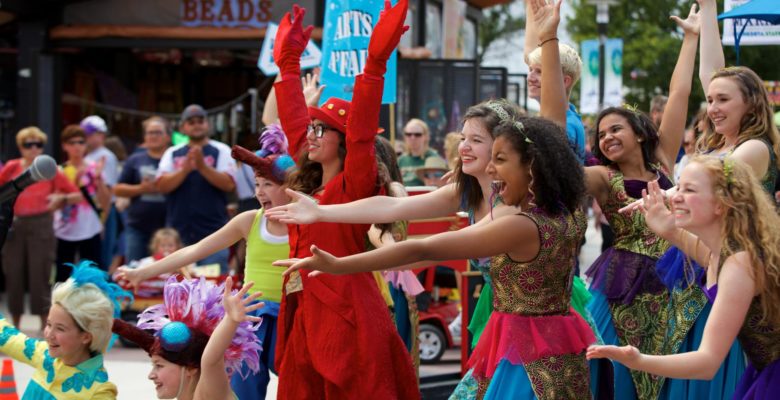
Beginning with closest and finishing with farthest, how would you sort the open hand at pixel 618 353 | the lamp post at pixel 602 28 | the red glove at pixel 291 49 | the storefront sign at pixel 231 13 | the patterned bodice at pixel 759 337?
the open hand at pixel 618 353 → the patterned bodice at pixel 759 337 → the red glove at pixel 291 49 → the storefront sign at pixel 231 13 → the lamp post at pixel 602 28

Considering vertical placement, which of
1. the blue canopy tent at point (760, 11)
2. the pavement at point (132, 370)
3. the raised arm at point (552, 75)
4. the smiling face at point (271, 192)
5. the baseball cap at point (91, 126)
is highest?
the blue canopy tent at point (760, 11)

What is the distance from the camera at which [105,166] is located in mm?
12117

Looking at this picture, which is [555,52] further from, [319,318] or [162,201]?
[162,201]

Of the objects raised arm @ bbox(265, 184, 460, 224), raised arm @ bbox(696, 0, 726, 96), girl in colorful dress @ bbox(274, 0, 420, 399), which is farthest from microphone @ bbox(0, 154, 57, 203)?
raised arm @ bbox(696, 0, 726, 96)

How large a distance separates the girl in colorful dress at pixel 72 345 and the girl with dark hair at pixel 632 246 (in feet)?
7.08

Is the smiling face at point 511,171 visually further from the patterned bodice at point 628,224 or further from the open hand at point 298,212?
the patterned bodice at point 628,224

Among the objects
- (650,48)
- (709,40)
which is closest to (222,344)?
(709,40)

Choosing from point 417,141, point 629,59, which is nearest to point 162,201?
point 417,141

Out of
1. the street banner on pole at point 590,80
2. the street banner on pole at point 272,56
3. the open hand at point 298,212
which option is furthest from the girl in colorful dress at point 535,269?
the street banner on pole at point 590,80

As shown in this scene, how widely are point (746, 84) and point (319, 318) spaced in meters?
2.07

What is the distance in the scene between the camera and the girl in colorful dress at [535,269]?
4227 mm

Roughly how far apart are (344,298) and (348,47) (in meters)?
3.35

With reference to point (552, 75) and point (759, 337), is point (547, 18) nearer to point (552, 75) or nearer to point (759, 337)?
point (552, 75)

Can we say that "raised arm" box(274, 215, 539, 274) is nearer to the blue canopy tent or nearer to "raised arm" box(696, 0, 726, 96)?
"raised arm" box(696, 0, 726, 96)
